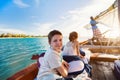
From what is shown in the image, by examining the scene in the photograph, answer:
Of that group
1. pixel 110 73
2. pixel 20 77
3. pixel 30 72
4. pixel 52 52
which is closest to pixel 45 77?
pixel 52 52

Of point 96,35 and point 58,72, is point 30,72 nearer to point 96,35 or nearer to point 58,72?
point 58,72

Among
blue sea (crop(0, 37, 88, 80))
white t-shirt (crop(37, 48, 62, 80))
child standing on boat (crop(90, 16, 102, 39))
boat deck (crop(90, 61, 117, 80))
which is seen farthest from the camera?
blue sea (crop(0, 37, 88, 80))

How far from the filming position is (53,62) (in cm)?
202

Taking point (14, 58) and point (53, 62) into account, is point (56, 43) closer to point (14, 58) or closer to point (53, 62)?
point (53, 62)

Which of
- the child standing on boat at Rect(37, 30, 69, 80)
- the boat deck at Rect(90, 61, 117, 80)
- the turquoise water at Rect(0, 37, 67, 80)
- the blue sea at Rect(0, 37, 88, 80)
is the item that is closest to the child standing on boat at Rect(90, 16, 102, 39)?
the blue sea at Rect(0, 37, 88, 80)

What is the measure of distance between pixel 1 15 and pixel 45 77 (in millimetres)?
86859

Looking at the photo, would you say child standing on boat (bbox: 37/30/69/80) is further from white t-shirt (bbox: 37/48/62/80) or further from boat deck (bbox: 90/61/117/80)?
boat deck (bbox: 90/61/117/80)

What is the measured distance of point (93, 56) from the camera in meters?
4.77

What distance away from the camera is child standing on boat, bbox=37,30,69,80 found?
6.63ft

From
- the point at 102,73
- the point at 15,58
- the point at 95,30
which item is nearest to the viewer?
the point at 102,73

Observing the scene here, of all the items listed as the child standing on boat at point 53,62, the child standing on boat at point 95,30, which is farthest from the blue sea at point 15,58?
the child standing on boat at point 53,62

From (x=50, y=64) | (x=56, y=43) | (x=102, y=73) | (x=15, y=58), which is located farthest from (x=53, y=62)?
(x=15, y=58)

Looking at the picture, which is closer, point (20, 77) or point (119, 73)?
point (20, 77)

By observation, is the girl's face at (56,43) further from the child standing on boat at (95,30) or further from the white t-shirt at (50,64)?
the child standing on boat at (95,30)
